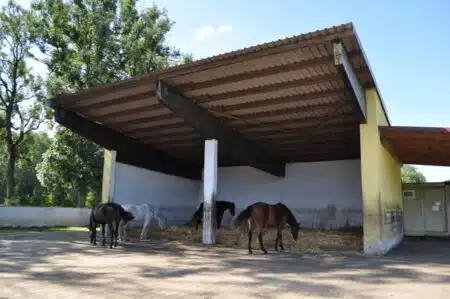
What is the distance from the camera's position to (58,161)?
883 inches

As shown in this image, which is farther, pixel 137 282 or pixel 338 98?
pixel 338 98

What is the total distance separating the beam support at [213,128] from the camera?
32.4 ft

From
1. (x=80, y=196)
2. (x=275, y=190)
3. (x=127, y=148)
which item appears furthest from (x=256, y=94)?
(x=80, y=196)

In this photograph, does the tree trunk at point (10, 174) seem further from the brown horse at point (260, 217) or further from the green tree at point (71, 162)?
the brown horse at point (260, 217)

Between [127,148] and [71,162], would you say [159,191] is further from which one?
[71,162]

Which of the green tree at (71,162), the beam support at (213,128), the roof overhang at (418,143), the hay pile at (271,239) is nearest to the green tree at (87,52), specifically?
the green tree at (71,162)

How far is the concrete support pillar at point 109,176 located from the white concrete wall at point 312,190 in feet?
18.9

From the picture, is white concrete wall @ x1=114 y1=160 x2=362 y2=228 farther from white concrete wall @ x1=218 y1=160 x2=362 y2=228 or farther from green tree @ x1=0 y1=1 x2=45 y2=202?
green tree @ x1=0 y1=1 x2=45 y2=202

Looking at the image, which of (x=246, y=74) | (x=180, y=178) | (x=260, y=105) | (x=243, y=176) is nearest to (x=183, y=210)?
(x=180, y=178)

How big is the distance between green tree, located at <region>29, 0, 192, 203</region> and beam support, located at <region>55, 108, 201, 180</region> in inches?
313

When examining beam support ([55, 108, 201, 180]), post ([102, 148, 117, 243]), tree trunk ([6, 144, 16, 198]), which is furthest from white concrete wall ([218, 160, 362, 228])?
tree trunk ([6, 144, 16, 198])

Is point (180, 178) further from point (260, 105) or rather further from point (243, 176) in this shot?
point (260, 105)

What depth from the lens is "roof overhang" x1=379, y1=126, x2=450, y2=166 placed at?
29.6 ft

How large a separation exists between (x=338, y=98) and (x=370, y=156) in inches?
64.0
